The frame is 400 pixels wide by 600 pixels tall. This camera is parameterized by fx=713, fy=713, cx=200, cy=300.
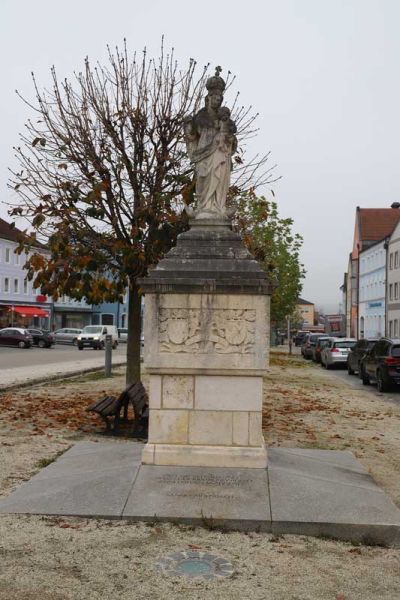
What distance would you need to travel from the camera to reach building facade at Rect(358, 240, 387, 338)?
6150 centimetres

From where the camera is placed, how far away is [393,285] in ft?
187

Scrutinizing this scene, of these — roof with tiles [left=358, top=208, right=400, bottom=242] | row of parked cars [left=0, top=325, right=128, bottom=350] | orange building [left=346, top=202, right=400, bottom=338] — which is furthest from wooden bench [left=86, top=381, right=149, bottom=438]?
roof with tiles [left=358, top=208, right=400, bottom=242]

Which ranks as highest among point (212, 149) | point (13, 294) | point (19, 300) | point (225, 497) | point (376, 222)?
point (376, 222)

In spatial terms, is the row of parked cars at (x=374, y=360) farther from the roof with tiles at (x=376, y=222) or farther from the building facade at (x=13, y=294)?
the roof with tiles at (x=376, y=222)

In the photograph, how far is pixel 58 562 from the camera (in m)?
5.10

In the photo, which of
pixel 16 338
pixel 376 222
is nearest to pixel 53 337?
pixel 16 338

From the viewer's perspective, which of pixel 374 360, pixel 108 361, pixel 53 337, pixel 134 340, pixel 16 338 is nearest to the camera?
pixel 134 340

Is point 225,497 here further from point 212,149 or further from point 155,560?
point 212,149

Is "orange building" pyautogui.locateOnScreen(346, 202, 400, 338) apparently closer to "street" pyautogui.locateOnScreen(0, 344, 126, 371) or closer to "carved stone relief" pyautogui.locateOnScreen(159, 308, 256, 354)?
"street" pyautogui.locateOnScreen(0, 344, 126, 371)

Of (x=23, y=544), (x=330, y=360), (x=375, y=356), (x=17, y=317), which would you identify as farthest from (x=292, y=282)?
(x=23, y=544)

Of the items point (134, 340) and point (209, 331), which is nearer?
point (209, 331)

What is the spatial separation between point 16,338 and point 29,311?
1858cm

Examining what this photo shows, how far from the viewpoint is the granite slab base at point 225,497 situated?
19.3 feet

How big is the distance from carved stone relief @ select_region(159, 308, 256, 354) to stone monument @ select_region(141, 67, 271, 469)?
0.03 feet
